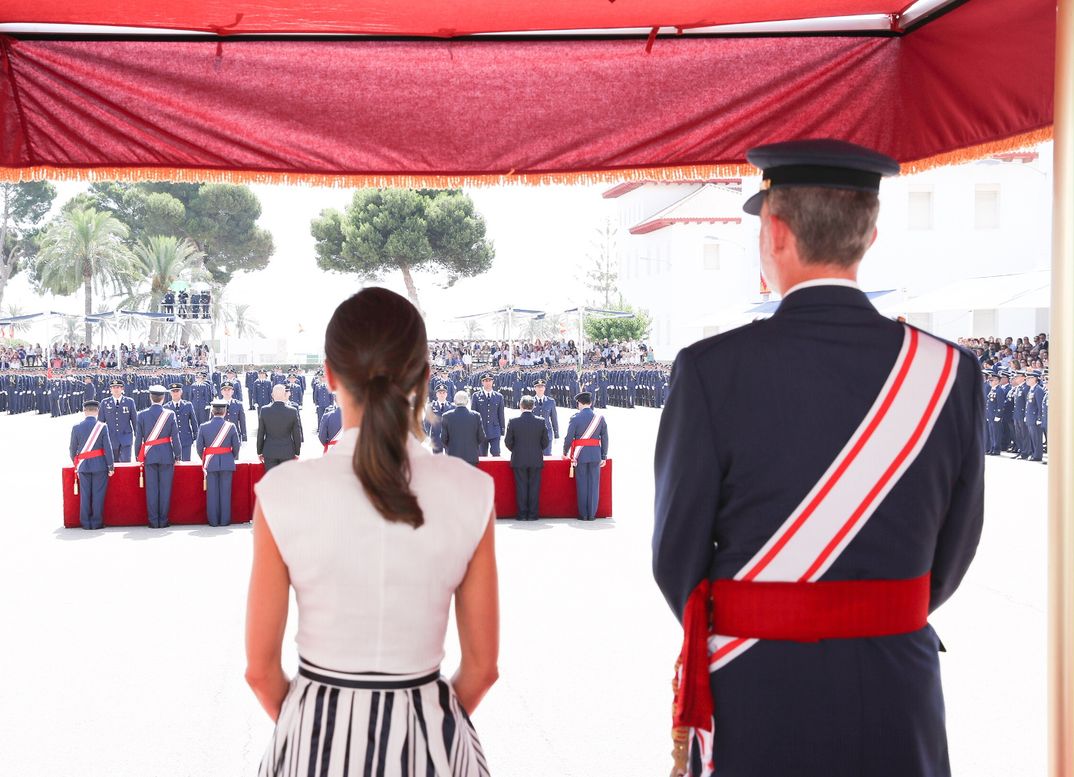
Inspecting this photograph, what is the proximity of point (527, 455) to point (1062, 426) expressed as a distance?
8869 millimetres

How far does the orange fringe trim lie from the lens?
3.63 metres

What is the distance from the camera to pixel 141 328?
61000mm

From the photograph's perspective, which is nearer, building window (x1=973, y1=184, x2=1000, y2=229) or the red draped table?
the red draped table

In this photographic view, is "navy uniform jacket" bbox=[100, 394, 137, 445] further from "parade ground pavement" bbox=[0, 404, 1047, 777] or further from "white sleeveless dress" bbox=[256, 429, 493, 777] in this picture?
"white sleeveless dress" bbox=[256, 429, 493, 777]

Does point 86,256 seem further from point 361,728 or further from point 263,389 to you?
point 361,728

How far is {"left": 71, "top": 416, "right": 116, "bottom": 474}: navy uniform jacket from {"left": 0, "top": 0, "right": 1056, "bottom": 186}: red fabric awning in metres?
7.35

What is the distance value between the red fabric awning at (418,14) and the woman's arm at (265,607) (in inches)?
75.9

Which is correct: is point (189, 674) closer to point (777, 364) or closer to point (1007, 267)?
point (777, 364)

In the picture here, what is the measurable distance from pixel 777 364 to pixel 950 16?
6.82ft

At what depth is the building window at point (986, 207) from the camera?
32.9 meters

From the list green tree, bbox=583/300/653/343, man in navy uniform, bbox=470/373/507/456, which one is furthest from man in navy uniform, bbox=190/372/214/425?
green tree, bbox=583/300/653/343

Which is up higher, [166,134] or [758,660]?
[166,134]

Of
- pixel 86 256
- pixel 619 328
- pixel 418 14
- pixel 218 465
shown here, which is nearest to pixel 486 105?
pixel 418 14

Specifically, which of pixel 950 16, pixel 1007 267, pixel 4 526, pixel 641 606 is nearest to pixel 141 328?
pixel 1007 267
